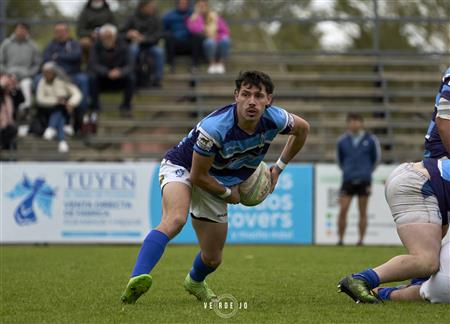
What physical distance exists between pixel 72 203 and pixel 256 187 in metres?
10.7

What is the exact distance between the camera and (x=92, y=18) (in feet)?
72.7

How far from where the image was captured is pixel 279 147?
2259 cm

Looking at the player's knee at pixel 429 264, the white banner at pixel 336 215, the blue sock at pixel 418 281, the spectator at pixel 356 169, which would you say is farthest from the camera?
the white banner at pixel 336 215

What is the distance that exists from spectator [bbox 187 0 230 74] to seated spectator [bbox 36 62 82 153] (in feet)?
10.7

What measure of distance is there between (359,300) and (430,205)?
94 centimetres

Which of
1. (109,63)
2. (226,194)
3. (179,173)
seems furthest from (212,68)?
(226,194)

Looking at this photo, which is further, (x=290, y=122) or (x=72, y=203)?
(x=72, y=203)

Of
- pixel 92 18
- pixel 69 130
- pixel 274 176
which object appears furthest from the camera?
pixel 92 18

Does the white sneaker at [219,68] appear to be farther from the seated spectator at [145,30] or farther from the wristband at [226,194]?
the wristband at [226,194]

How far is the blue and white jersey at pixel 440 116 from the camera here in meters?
8.09

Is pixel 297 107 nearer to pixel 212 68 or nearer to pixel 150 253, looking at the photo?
pixel 212 68

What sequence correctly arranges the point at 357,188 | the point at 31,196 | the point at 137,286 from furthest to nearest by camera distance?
1. the point at 31,196
2. the point at 357,188
3. the point at 137,286

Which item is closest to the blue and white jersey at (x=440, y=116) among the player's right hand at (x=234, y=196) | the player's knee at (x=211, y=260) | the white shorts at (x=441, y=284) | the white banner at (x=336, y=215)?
the white shorts at (x=441, y=284)

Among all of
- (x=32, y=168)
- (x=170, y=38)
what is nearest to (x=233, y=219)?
(x=32, y=168)
